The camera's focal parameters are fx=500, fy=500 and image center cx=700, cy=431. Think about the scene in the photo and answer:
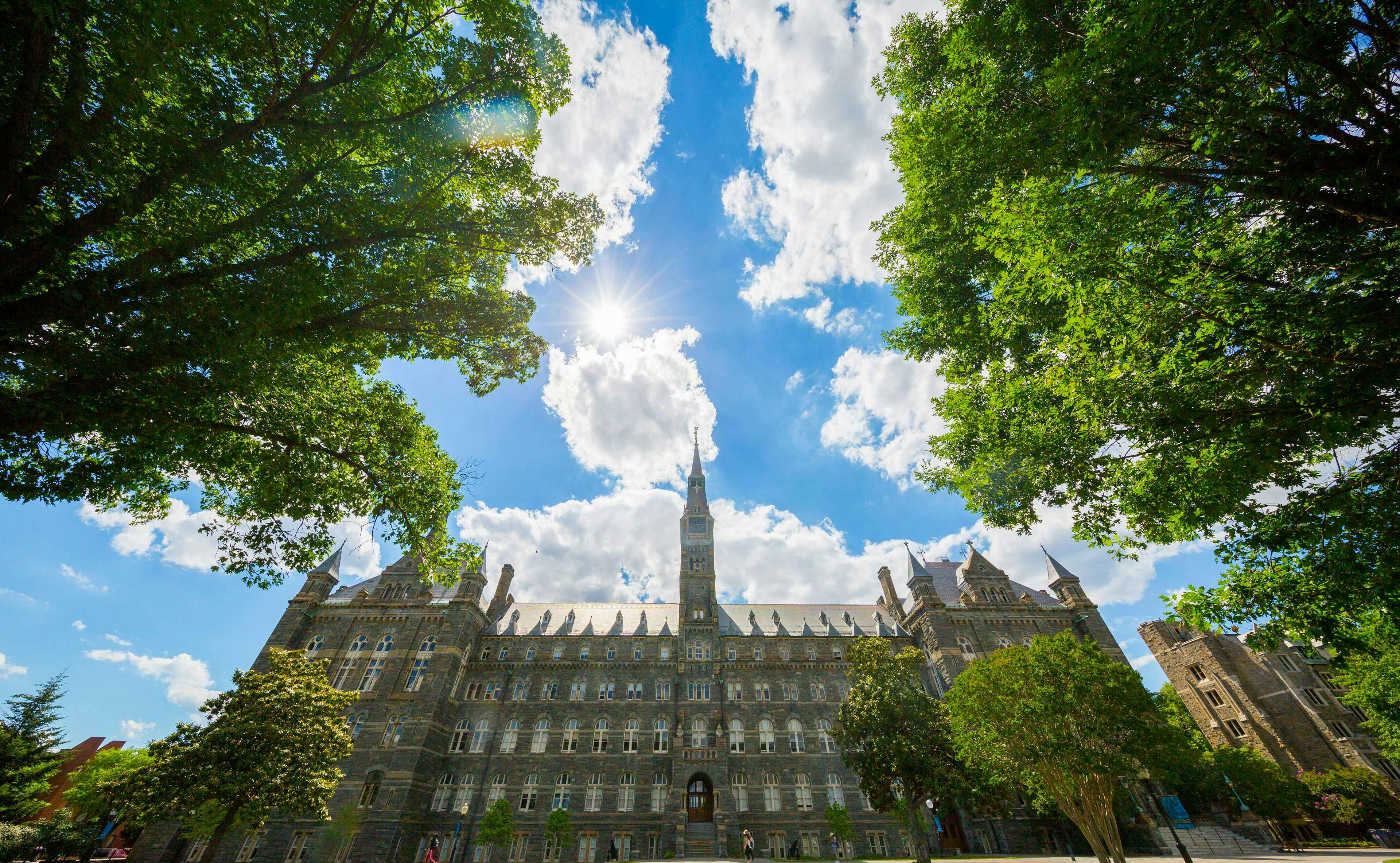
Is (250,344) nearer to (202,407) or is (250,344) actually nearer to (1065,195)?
(202,407)

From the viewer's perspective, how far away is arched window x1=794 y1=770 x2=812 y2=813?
3209 centimetres

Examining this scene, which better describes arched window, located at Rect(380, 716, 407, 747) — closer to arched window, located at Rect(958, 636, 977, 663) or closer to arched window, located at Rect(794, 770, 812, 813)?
arched window, located at Rect(794, 770, 812, 813)

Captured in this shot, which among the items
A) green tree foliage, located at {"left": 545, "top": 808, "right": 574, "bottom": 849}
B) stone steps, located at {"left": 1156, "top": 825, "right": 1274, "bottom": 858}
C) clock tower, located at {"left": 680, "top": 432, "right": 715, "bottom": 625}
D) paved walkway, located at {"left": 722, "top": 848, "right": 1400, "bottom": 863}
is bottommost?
paved walkway, located at {"left": 722, "top": 848, "right": 1400, "bottom": 863}

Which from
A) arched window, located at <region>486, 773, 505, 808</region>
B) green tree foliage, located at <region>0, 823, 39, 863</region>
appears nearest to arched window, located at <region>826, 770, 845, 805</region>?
arched window, located at <region>486, 773, 505, 808</region>

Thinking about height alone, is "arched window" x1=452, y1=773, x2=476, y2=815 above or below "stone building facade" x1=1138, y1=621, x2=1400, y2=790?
below

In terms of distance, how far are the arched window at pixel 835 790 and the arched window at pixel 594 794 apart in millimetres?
14552

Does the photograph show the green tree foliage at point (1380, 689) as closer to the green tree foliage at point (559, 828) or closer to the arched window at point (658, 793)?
the arched window at point (658, 793)

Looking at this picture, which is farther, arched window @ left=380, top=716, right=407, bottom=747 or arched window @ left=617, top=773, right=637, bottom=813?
arched window @ left=617, top=773, right=637, bottom=813

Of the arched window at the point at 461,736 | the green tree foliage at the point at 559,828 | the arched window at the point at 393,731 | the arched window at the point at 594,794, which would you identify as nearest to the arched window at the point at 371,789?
the arched window at the point at 393,731

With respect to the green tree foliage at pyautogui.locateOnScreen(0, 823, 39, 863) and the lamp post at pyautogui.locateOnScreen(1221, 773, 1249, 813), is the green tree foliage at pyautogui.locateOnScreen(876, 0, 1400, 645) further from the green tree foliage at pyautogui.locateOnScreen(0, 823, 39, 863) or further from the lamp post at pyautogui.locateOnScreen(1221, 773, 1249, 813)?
the green tree foliage at pyautogui.locateOnScreen(0, 823, 39, 863)

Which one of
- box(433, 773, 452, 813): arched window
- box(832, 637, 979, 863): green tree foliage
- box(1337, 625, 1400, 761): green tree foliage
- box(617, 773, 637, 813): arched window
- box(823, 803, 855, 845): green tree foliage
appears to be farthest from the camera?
box(617, 773, 637, 813): arched window

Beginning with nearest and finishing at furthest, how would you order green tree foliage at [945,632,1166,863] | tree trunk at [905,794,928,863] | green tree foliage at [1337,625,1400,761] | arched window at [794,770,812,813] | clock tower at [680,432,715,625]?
green tree foliage at [945,632,1166,863] < tree trunk at [905,794,928,863] < green tree foliage at [1337,625,1400,761] < arched window at [794,770,812,813] < clock tower at [680,432,715,625]

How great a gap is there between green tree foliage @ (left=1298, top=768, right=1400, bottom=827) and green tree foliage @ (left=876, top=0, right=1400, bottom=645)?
3742 cm

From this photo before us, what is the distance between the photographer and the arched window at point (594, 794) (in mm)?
31891
